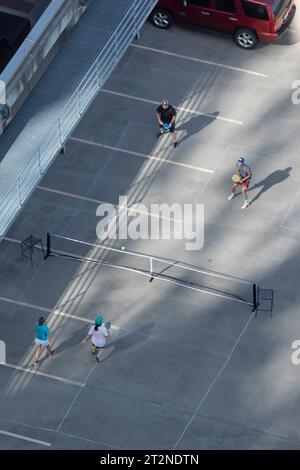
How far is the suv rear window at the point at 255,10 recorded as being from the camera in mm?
50219

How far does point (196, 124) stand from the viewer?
48.9 meters

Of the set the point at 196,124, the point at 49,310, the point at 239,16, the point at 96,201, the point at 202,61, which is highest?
the point at 239,16

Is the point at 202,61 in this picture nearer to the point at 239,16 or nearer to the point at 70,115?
the point at 239,16

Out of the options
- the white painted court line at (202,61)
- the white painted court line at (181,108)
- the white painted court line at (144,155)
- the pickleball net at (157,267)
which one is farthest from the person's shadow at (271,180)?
the white painted court line at (202,61)

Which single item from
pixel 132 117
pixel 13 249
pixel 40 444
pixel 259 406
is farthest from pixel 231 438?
pixel 132 117

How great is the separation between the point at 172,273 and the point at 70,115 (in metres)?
5.02

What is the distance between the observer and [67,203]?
4688 centimetres

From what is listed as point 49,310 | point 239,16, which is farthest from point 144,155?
point 49,310

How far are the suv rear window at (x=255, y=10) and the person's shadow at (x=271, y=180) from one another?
5382mm

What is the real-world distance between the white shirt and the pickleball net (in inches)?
116

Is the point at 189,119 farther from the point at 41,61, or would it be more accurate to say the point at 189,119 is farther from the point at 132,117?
the point at 41,61

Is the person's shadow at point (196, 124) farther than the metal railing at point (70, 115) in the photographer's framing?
Yes

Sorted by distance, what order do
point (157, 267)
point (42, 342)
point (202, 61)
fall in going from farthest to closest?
1. point (202, 61)
2. point (157, 267)
3. point (42, 342)

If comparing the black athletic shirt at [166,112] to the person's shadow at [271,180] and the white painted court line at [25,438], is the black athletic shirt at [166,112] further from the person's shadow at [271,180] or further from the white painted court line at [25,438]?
the white painted court line at [25,438]
